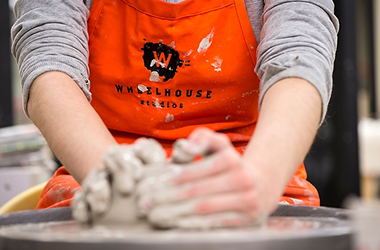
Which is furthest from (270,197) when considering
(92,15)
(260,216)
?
(92,15)

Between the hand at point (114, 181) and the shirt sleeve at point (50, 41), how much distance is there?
39 centimetres

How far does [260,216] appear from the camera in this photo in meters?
0.56

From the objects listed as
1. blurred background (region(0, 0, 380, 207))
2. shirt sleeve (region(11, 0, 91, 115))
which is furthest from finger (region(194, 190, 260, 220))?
blurred background (region(0, 0, 380, 207))

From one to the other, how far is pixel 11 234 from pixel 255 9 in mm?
785

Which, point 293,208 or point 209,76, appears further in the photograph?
point 209,76

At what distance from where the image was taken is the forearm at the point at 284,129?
26.4 inches

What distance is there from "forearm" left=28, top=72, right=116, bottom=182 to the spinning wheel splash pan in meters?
0.17

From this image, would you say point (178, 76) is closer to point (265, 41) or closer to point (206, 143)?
point (265, 41)

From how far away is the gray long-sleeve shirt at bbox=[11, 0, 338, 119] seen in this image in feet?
2.78

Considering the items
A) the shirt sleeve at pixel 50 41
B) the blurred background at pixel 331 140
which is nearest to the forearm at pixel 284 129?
the shirt sleeve at pixel 50 41

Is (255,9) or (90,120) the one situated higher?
(255,9)

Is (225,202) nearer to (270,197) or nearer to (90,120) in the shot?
(270,197)

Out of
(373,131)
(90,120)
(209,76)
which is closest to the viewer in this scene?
(90,120)

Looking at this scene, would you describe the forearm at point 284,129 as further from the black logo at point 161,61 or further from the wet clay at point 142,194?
the black logo at point 161,61
